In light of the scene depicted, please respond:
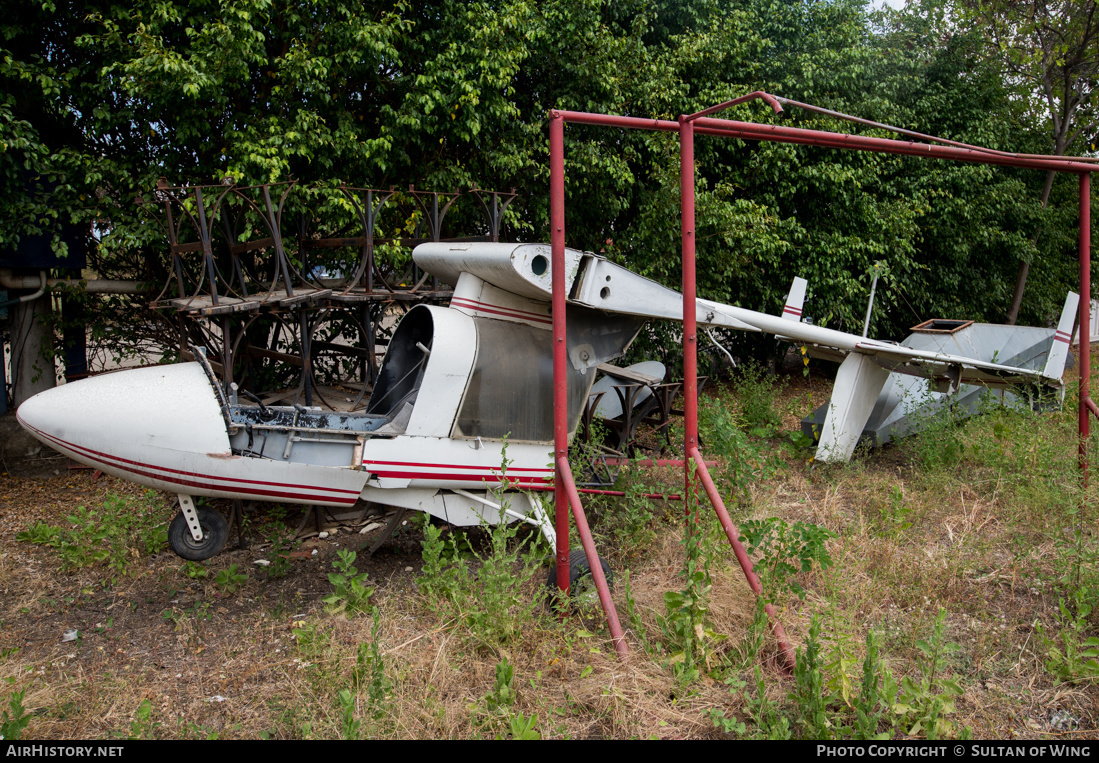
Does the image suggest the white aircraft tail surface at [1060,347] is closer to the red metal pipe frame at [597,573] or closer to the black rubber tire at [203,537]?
the red metal pipe frame at [597,573]

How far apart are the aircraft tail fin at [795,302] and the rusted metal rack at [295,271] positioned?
136 inches

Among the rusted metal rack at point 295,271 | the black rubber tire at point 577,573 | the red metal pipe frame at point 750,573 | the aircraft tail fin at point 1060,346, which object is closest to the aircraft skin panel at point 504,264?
the rusted metal rack at point 295,271

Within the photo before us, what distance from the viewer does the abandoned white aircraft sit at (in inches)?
180

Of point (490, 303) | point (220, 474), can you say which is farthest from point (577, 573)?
point (220, 474)

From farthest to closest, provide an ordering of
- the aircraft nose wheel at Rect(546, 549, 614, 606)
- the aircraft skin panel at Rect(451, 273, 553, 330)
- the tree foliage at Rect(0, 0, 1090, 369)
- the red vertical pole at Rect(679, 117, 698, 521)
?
the tree foliage at Rect(0, 0, 1090, 369)
the aircraft skin panel at Rect(451, 273, 553, 330)
the aircraft nose wheel at Rect(546, 549, 614, 606)
the red vertical pole at Rect(679, 117, 698, 521)

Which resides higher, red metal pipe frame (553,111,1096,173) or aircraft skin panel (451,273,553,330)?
red metal pipe frame (553,111,1096,173)

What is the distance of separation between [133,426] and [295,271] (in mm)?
2677

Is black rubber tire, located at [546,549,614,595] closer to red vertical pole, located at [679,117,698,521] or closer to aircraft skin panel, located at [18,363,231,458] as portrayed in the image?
red vertical pole, located at [679,117,698,521]

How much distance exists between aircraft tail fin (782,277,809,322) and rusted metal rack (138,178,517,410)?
11.4 ft

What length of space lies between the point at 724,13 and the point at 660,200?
3.69 metres

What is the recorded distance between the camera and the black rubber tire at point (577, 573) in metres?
4.52

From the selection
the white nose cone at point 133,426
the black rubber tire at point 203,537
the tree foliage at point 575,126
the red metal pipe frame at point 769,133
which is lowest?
the black rubber tire at point 203,537

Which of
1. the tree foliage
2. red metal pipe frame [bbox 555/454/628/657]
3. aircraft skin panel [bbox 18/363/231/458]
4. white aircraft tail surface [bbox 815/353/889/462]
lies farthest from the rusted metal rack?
white aircraft tail surface [bbox 815/353/889/462]
